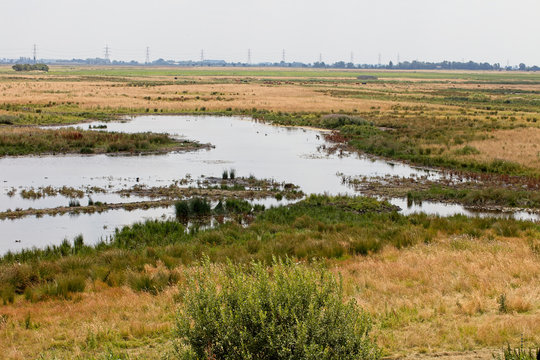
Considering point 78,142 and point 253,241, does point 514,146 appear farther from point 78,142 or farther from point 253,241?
point 78,142

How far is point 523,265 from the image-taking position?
41.9 feet

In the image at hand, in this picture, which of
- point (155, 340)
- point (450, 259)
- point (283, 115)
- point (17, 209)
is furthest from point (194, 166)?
point (283, 115)

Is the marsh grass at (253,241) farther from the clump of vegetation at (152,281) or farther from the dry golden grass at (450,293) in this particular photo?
the dry golden grass at (450,293)

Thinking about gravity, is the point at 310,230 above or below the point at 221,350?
below

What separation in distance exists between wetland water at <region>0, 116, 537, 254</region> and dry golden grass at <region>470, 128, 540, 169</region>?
5.94 meters

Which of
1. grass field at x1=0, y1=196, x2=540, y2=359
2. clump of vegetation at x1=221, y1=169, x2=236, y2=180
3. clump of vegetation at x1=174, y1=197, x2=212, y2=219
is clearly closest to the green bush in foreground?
grass field at x1=0, y1=196, x2=540, y2=359

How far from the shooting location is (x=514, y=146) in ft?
131

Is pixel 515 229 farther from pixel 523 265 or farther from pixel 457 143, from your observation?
pixel 457 143

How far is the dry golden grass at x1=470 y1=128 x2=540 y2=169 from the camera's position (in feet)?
116

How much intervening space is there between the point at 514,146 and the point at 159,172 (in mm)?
25814

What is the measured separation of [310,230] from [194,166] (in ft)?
53.1

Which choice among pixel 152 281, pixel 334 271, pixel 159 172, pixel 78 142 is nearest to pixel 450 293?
pixel 334 271

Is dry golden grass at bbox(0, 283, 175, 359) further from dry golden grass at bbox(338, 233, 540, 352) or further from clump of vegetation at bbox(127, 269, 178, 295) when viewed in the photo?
dry golden grass at bbox(338, 233, 540, 352)

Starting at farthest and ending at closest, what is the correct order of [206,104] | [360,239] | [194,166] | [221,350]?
1. [206,104]
2. [194,166]
3. [360,239]
4. [221,350]
